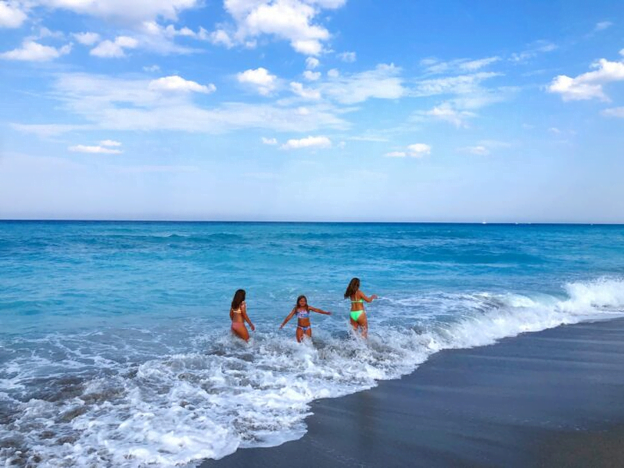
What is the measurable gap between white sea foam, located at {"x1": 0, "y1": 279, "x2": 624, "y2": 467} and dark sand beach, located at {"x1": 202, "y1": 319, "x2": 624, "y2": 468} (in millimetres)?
411

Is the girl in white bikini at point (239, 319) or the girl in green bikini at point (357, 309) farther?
the girl in green bikini at point (357, 309)

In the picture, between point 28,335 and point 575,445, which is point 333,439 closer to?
point 575,445

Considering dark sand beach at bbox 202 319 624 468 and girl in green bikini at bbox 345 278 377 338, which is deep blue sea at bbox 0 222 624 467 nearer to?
girl in green bikini at bbox 345 278 377 338

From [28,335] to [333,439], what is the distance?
8.16 m

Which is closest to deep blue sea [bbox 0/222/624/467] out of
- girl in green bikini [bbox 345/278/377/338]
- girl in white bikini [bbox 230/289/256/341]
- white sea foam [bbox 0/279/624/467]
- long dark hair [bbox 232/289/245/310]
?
white sea foam [bbox 0/279/624/467]

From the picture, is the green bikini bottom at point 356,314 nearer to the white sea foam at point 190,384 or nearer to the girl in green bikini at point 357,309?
the girl in green bikini at point 357,309

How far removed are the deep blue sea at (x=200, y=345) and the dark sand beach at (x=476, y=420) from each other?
43 centimetres

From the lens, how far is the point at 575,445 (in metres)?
5.07

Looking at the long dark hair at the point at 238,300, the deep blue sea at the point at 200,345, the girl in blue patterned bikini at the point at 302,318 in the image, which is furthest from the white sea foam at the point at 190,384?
the long dark hair at the point at 238,300

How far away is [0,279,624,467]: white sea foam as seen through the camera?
209 inches

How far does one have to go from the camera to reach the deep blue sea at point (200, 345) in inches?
220

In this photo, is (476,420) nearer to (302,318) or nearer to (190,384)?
(190,384)

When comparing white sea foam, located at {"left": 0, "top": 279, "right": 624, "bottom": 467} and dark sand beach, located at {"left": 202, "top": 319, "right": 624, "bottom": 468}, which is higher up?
dark sand beach, located at {"left": 202, "top": 319, "right": 624, "bottom": 468}

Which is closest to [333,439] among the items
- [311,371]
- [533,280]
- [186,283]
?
[311,371]
